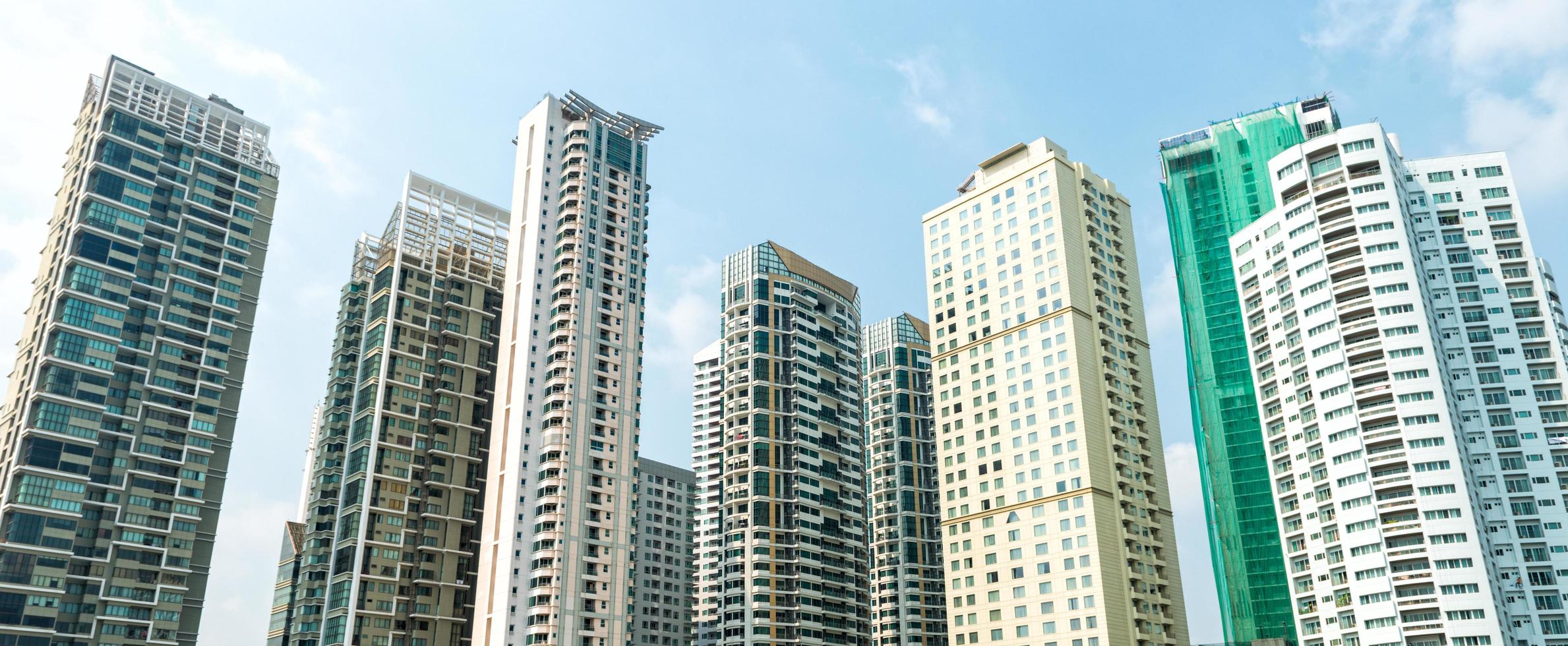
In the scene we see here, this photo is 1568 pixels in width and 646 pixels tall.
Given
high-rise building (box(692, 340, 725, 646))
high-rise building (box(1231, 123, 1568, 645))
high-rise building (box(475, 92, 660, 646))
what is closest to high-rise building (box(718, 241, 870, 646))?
high-rise building (box(692, 340, 725, 646))

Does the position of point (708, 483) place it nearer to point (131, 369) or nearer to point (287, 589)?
point (287, 589)

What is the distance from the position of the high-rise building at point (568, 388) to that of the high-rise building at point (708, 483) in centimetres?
2075

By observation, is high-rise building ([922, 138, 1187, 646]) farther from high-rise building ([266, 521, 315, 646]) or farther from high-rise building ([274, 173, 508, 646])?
high-rise building ([266, 521, 315, 646])

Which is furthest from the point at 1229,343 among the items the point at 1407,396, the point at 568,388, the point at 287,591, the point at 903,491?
the point at 287,591

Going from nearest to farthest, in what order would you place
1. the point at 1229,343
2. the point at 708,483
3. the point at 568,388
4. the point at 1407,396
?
the point at 1407,396, the point at 568,388, the point at 1229,343, the point at 708,483

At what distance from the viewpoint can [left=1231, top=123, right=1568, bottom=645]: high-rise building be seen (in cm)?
8031

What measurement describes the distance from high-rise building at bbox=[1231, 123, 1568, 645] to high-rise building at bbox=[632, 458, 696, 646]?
6905 centimetres

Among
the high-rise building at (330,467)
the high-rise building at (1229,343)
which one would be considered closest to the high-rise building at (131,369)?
the high-rise building at (330,467)

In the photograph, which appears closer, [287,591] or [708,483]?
[287,591]

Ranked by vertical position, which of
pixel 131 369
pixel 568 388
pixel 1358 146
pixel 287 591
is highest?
pixel 1358 146

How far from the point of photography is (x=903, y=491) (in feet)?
428

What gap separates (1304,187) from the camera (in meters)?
96.1

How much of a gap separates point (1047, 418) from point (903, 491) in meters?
42.0

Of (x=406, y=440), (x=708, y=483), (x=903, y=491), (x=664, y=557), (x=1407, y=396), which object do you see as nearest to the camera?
(x=1407, y=396)
